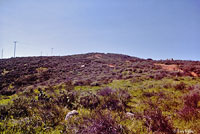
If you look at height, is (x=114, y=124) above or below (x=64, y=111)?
above

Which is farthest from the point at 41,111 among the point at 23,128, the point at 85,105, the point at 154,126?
the point at 154,126

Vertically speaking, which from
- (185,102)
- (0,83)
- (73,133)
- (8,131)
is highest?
(185,102)

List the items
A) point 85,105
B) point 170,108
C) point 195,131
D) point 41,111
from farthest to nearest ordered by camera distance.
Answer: point 85,105
point 170,108
point 41,111
point 195,131

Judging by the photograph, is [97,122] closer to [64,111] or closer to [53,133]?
[53,133]

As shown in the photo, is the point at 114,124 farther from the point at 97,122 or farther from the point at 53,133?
the point at 53,133

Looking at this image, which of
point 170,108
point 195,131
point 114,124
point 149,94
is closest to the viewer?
point 195,131

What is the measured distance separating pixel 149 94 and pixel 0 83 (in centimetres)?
1983

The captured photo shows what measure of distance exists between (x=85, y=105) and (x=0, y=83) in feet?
58.6

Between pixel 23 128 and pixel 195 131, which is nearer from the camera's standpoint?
pixel 195 131

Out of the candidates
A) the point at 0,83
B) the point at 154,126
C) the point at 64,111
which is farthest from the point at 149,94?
the point at 0,83

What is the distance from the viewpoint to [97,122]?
2.80 metres

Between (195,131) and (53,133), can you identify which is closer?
(195,131)

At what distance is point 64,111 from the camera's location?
4.12m

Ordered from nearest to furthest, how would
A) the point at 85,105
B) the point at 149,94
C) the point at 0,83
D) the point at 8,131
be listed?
the point at 8,131 → the point at 85,105 → the point at 149,94 → the point at 0,83
